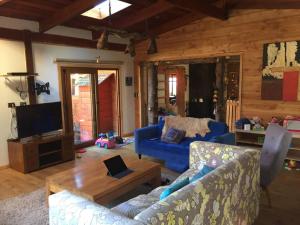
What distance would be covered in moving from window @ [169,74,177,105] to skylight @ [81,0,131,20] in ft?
12.7

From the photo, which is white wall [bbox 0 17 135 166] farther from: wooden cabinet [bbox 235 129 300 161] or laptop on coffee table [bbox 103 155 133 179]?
wooden cabinet [bbox 235 129 300 161]

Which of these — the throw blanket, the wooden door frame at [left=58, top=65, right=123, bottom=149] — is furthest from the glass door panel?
the throw blanket

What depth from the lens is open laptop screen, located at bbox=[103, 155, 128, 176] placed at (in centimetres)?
291

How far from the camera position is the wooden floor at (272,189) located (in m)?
2.75

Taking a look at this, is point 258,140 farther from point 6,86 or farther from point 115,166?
point 6,86

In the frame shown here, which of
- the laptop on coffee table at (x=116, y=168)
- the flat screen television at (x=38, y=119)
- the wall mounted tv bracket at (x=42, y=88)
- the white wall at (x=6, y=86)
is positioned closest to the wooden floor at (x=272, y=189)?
the white wall at (x=6, y=86)

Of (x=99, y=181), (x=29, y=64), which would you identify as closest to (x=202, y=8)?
(x=29, y=64)

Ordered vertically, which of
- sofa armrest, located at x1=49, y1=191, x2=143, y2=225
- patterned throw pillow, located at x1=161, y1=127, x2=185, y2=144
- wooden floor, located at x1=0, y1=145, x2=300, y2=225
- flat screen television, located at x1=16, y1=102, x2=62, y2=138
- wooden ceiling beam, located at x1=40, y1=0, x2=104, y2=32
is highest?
wooden ceiling beam, located at x1=40, y1=0, x2=104, y2=32

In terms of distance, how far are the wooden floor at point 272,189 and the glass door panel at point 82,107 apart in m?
1.09

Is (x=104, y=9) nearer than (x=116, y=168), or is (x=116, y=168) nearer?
(x=116, y=168)

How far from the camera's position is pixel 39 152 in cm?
442

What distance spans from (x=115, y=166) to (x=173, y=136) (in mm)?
1690

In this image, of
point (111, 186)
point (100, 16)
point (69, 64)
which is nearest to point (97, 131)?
point (69, 64)

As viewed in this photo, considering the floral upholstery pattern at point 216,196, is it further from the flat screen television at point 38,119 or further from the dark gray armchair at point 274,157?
the flat screen television at point 38,119
